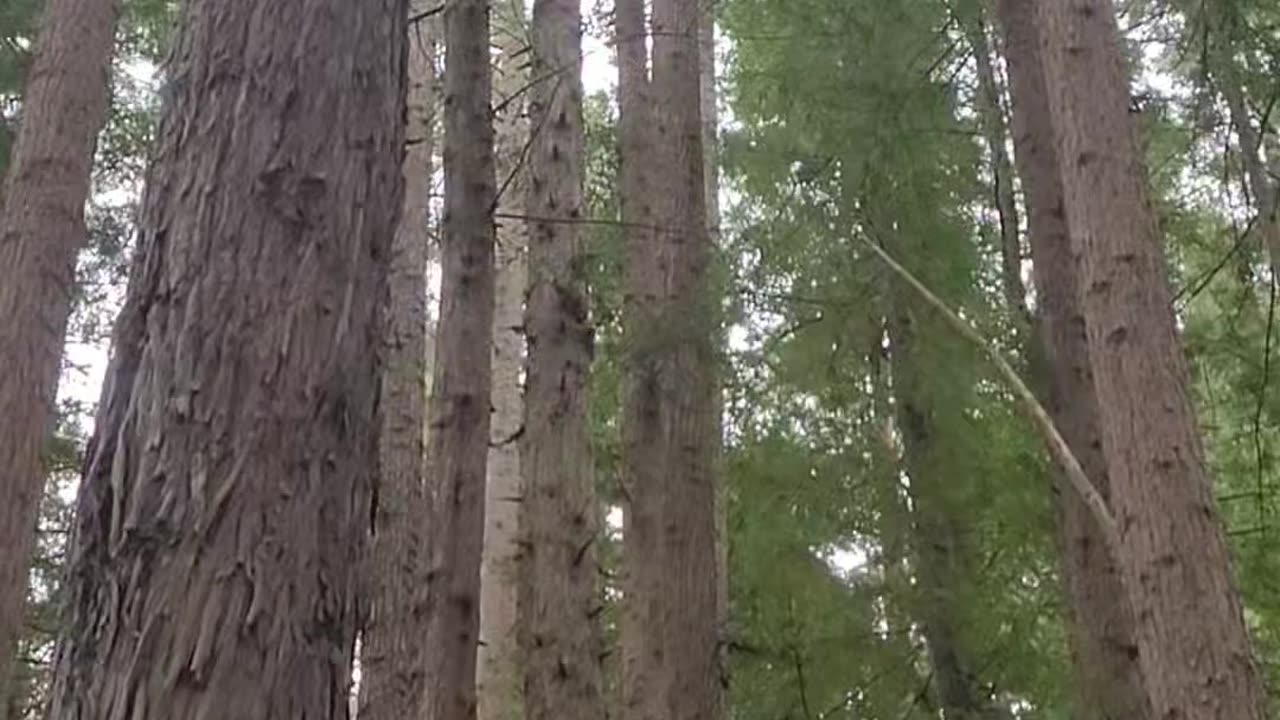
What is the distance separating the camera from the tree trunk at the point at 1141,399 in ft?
13.0

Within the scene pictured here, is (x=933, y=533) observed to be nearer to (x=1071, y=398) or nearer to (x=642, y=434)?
(x=1071, y=398)

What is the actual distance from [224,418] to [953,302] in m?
5.67

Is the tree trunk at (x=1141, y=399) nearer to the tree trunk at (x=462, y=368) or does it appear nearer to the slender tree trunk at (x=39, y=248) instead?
the tree trunk at (x=462, y=368)

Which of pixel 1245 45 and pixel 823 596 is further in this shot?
pixel 823 596

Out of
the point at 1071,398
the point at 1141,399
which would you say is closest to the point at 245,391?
the point at 1141,399

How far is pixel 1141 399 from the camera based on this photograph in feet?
13.8

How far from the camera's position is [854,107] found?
712cm

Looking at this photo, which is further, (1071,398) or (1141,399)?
(1071,398)

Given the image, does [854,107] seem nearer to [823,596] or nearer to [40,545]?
[823,596]

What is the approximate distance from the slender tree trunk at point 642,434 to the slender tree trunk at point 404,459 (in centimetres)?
94

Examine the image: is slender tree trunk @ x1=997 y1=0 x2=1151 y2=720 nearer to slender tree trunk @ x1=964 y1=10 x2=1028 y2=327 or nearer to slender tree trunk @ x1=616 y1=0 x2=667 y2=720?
slender tree trunk @ x1=964 y1=10 x2=1028 y2=327

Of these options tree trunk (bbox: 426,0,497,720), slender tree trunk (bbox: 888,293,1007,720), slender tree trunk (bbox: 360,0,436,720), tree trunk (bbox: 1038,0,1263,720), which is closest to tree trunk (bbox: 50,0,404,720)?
tree trunk (bbox: 426,0,497,720)

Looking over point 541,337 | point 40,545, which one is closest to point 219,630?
point 541,337

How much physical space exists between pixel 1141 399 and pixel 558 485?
2.51 meters
